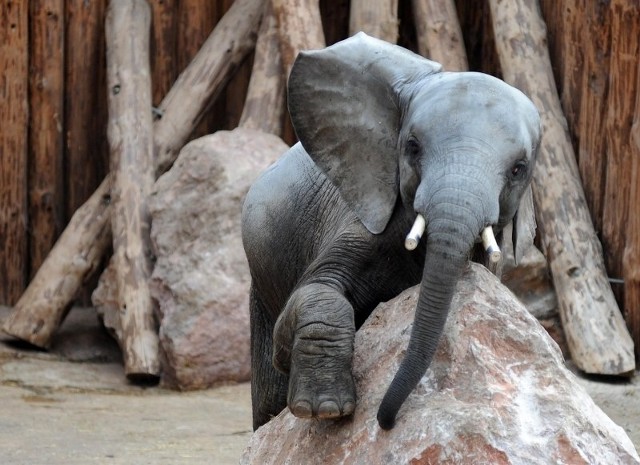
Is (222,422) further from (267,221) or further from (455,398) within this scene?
(455,398)

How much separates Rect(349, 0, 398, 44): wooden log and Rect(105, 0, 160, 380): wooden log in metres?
1.29

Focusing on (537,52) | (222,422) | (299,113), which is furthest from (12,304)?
(299,113)

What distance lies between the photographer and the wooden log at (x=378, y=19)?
25.1ft

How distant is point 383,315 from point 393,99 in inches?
25.3

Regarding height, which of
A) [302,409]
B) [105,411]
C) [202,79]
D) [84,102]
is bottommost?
[105,411]

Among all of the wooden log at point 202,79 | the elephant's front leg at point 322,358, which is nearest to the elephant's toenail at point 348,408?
the elephant's front leg at point 322,358

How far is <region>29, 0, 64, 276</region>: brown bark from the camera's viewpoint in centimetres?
824

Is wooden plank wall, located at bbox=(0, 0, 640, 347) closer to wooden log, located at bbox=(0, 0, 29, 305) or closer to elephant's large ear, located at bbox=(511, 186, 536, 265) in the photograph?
wooden log, located at bbox=(0, 0, 29, 305)

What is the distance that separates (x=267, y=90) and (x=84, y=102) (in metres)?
1.22

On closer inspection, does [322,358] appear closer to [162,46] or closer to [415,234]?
[415,234]

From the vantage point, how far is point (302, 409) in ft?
10.7

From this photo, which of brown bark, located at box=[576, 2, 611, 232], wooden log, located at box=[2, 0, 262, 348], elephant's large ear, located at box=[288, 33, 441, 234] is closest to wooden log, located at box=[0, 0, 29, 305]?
wooden log, located at box=[2, 0, 262, 348]

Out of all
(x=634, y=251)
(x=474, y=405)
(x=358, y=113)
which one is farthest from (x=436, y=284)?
A: (x=634, y=251)

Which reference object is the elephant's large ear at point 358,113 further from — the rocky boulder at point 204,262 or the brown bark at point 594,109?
the brown bark at point 594,109
